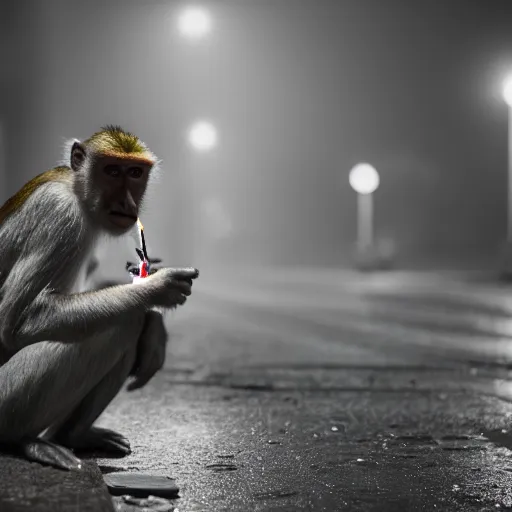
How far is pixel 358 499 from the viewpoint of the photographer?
3.85 meters

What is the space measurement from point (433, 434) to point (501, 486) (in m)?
1.21

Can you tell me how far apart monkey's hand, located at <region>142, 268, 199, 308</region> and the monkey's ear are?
641 millimetres

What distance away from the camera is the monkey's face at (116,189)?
3.96m

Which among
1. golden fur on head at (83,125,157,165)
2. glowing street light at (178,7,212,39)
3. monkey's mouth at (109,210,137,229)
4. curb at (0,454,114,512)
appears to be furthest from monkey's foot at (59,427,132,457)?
glowing street light at (178,7,212,39)

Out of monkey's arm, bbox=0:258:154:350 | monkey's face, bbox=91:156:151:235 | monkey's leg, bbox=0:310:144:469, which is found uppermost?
monkey's face, bbox=91:156:151:235

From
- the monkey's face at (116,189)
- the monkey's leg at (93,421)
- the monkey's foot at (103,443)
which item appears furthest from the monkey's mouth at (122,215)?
the monkey's foot at (103,443)

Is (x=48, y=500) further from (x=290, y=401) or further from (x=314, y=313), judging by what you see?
(x=314, y=313)

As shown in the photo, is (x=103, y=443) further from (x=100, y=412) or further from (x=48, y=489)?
(x=48, y=489)

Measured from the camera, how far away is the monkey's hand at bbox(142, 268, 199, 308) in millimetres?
3928

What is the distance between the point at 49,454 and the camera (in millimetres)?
3961

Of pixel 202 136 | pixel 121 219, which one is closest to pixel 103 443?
pixel 121 219

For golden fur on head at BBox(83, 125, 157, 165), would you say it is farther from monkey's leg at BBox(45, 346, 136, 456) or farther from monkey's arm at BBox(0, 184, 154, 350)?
monkey's leg at BBox(45, 346, 136, 456)

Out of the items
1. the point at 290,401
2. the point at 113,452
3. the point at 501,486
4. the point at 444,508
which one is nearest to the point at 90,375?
the point at 113,452

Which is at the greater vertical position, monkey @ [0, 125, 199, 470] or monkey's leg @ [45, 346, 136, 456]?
monkey @ [0, 125, 199, 470]
